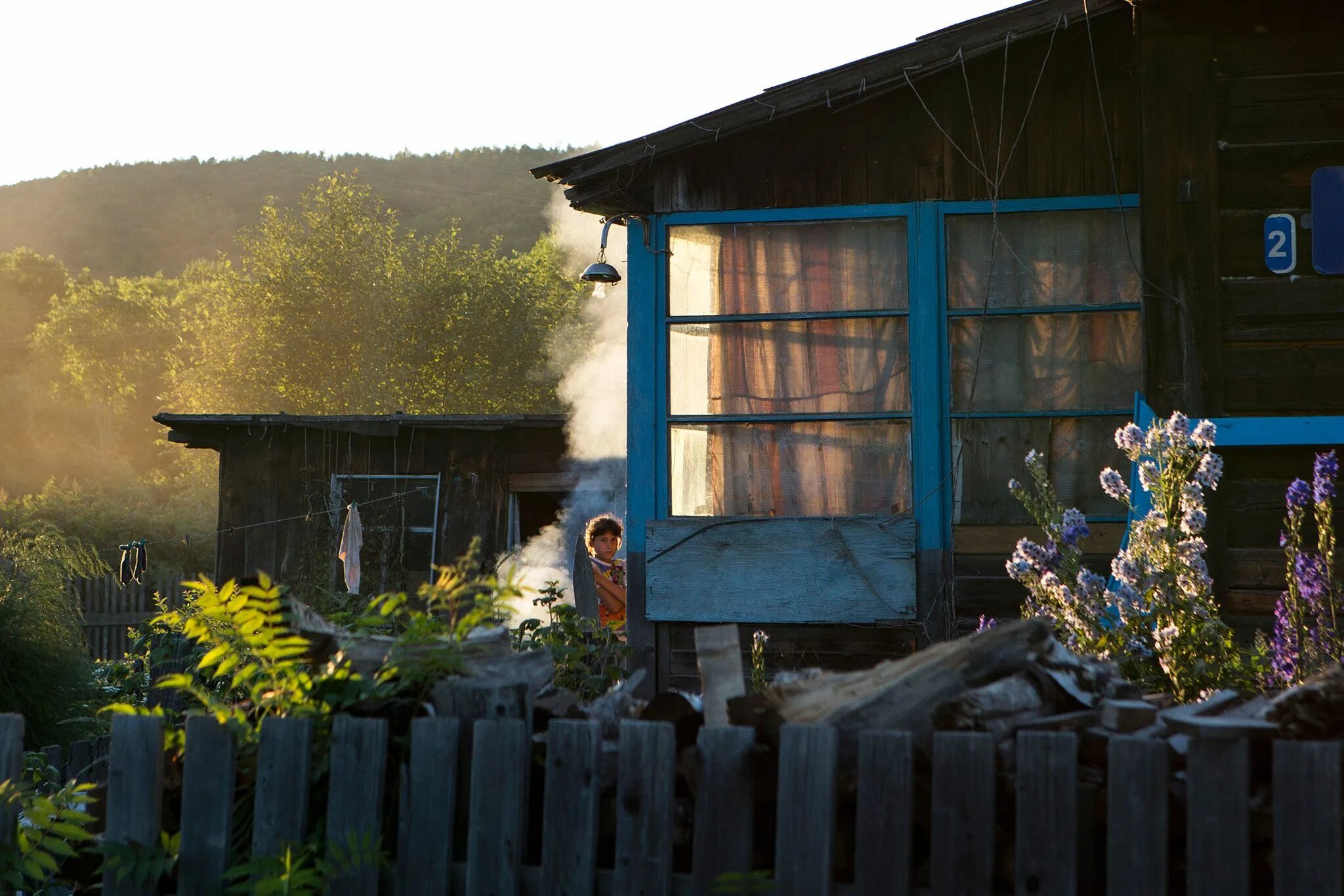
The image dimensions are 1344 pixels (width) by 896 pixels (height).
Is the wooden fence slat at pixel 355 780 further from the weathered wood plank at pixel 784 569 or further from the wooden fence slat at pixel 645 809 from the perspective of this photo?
the weathered wood plank at pixel 784 569

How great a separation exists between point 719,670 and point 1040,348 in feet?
13.0

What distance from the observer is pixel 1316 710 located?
2531 mm

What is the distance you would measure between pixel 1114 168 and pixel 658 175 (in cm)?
235

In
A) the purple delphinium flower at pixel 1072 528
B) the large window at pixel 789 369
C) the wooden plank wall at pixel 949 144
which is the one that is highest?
the wooden plank wall at pixel 949 144

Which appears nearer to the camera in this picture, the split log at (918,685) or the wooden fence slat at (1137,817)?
the wooden fence slat at (1137,817)

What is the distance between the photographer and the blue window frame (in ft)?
20.8

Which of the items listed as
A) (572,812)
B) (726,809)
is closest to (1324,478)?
(726,809)

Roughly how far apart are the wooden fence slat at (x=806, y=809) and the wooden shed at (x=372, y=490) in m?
14.9

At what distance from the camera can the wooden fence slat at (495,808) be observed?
8.92 ft

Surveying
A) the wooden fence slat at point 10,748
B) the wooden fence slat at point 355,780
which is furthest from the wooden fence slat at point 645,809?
the wooden fence slat at point 10,748

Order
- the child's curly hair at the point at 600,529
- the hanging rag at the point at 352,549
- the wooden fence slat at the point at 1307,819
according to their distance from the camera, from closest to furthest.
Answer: the wooden fence slat at the point at 1307,819, the child's curly hair at the point at 600,529, the hanging rag at the point at 352,549

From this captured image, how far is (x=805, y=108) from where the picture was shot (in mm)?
6363

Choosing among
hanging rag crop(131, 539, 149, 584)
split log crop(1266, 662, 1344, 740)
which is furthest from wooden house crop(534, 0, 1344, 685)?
hanging rag crop(131, 539, 149, 584)

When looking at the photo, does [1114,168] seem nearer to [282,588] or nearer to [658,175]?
[658,175]
